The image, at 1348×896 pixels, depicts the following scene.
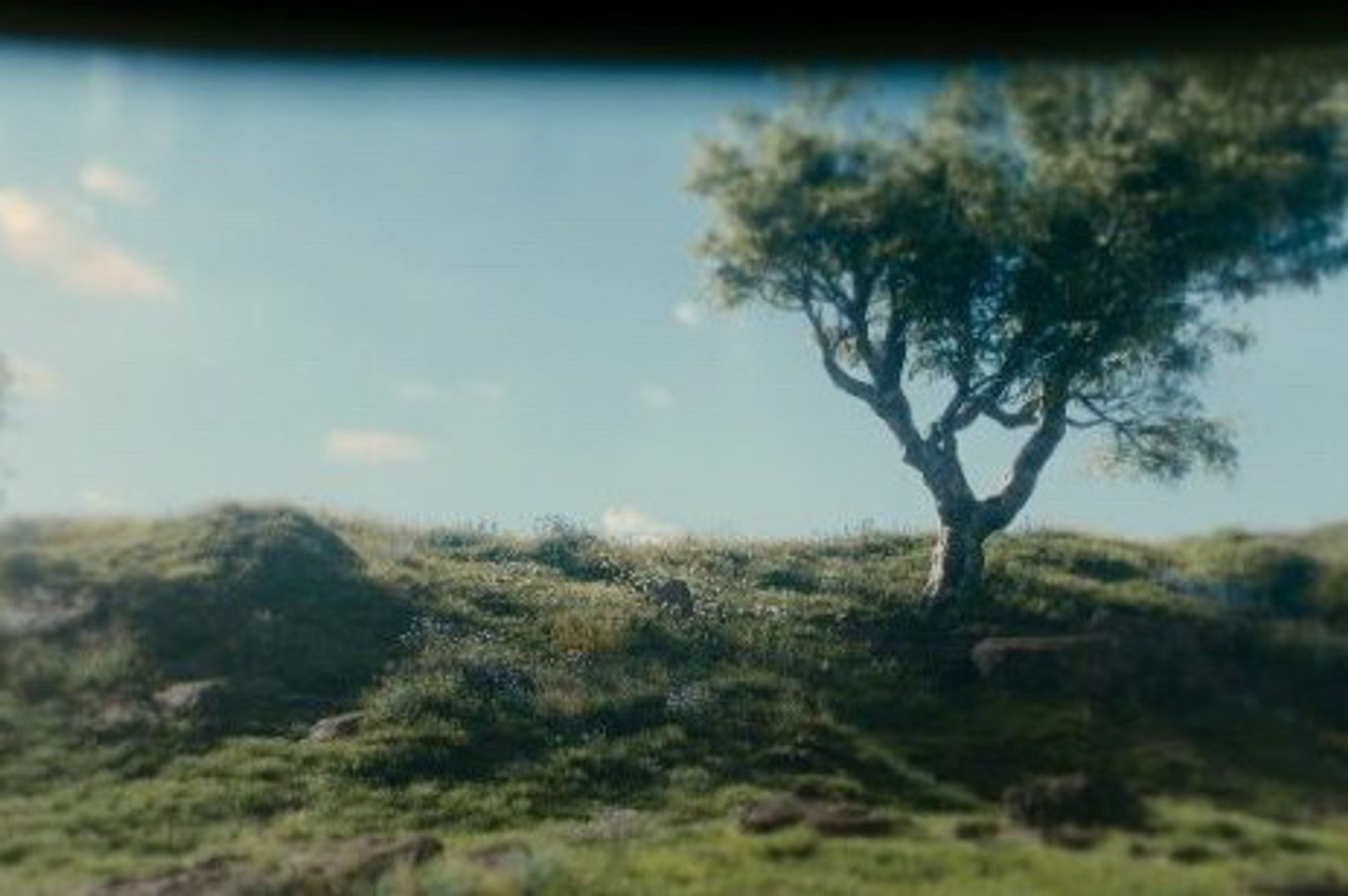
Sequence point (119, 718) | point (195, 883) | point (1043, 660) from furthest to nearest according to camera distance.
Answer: point (119, 718) < point (1043, 660) < point (195, 883)

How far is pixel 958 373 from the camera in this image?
1391 centimetres

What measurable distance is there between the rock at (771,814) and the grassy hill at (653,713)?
0.09ft

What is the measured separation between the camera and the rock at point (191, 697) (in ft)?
44.0

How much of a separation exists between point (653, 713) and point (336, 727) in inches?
106

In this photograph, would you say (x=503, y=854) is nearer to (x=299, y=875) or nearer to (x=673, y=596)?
(x=299, y=875)

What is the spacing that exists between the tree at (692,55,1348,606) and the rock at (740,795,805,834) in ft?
8.66

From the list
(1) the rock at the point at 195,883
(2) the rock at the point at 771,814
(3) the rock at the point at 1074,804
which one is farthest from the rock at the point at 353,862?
(3) the rock at the point at 1074,804

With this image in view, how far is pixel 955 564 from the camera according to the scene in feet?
A: 45.0

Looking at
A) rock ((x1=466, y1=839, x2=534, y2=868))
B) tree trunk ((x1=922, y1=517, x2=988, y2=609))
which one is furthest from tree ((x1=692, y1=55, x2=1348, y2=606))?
rock ((x1=466, y1=839, x2=534, y2=868))

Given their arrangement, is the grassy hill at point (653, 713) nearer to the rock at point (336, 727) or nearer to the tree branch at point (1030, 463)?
the rock at point (336, 727)

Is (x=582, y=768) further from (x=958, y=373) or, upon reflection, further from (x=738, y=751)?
(x=958, y=373)

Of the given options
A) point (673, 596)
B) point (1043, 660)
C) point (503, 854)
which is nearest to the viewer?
point (503, 854)

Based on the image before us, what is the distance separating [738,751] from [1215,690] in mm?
3779

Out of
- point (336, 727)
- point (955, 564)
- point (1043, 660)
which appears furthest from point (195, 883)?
point (1043, 660)
